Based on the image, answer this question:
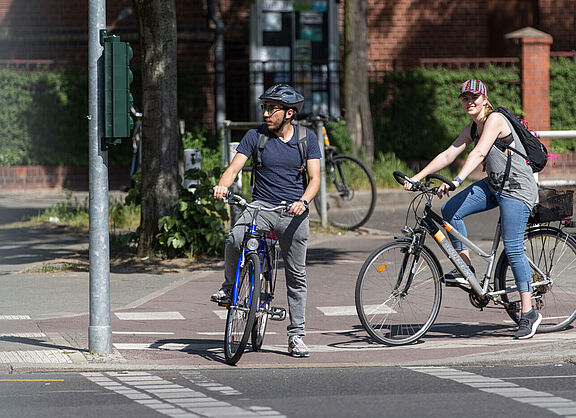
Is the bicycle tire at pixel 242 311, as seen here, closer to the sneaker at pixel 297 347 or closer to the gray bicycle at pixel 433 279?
the sneaker at pixel 297 347

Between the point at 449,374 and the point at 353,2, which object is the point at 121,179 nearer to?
the point at 353,2

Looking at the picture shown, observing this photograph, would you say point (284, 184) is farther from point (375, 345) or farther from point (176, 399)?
point (176, 399)

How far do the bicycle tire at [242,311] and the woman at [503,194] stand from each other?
1500mm

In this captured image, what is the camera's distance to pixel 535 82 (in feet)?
61.7

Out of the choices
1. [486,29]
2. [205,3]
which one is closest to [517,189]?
[205,3]

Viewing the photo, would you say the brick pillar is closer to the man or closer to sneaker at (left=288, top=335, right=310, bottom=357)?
the man

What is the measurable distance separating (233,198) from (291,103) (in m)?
0.74

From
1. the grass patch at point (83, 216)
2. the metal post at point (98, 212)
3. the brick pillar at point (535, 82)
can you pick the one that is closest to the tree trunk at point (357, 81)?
the brick pillar at point (535, 82)

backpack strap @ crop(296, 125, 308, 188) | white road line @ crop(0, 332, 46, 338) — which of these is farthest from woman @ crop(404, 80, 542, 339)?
white road line @ crop(0, 332, 46, 338)

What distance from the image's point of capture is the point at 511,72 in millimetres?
18984

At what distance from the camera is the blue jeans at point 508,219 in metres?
7.81

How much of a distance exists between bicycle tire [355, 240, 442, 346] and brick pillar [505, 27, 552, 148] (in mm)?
11422

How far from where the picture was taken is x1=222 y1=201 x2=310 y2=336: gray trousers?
7.19 meters

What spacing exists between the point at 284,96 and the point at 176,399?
7.29 ft
